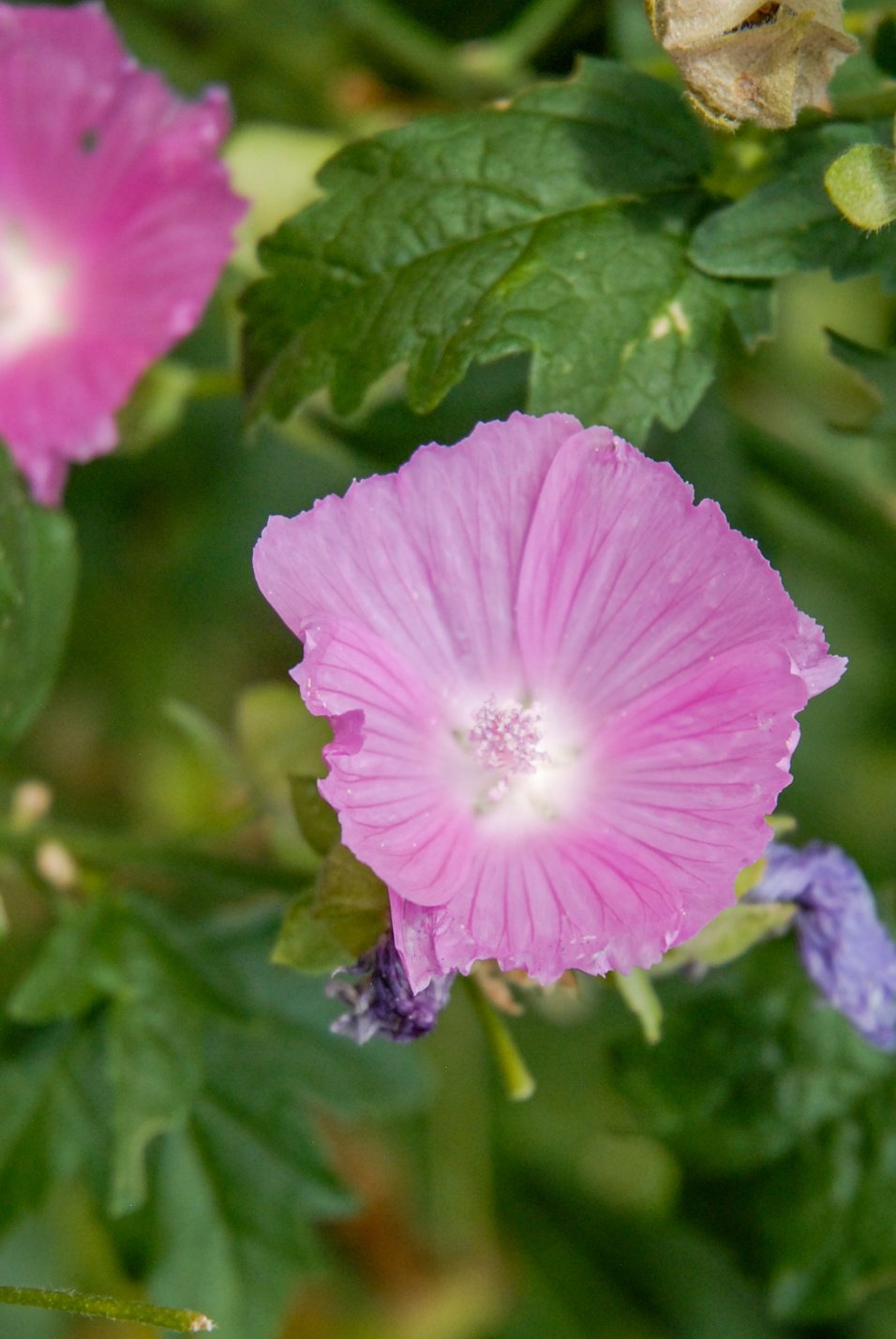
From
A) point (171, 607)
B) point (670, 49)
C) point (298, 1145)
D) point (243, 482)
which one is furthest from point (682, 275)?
point (171, 607)

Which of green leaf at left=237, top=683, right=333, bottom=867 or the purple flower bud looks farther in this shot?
green leaf at left=237, top=683, right=333, bottom=867

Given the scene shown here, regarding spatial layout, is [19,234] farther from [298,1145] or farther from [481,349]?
[298,1145]

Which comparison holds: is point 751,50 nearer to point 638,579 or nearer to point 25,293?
point 638,579

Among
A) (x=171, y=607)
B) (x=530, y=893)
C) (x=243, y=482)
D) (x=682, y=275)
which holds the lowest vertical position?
(x=171, y=607)

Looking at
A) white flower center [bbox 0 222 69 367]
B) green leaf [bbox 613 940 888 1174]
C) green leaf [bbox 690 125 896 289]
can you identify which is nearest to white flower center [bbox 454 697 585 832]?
green leaf [bbox 690 125 896 289]

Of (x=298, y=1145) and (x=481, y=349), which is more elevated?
(x=481, y=349)

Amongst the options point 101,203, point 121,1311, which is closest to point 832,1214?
point 121,1311

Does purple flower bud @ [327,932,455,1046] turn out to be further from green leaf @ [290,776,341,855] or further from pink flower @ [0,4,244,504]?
pink flower @ [0,4,244,504]

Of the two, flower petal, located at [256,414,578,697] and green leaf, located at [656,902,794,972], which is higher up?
flower petal, located at [256,414,578,697]
